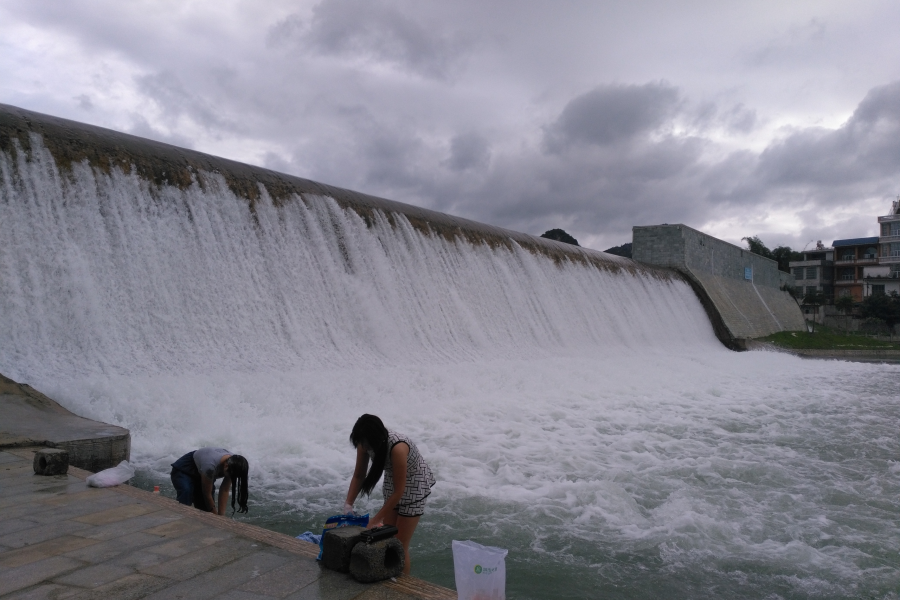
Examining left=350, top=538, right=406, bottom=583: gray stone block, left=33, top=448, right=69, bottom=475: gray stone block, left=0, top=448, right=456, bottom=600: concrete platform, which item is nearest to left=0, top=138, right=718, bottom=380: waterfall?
left=33, top=448, right=69, bottom=475: gray stone block

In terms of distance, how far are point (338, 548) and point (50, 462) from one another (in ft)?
9.00

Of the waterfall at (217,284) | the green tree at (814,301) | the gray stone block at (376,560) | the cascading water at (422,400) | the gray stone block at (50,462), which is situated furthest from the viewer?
the green tree at (814,301)

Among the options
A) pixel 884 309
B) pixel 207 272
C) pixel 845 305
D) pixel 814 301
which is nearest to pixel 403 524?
pixel 207 272

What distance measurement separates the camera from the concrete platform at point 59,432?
4996 millimetres

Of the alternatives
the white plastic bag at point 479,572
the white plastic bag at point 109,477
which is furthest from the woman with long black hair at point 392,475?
the white plastic bag at point 109,477

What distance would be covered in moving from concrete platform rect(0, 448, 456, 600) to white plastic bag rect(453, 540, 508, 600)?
12.6 inches

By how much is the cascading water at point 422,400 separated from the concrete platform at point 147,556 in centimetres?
120

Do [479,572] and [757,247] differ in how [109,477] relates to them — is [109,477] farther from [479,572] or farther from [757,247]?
[757,247]

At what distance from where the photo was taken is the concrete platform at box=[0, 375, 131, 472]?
500 centimetres

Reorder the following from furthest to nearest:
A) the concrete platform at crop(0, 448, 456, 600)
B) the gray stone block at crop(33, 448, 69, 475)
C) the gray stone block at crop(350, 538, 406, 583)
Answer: the gray stone block at crop(33, 448, 69, 475)
the gray stone block at crop(350, 538, 406, 583)
the concrete platform at crop(0, 448, 456, 600)

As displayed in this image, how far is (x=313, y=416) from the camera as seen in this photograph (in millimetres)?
7902

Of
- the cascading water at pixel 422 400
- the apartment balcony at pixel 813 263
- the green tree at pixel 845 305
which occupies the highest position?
the apartment balcony at pixel 813 263

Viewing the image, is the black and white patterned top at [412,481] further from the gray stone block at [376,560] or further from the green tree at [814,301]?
the green tree at [814,301]

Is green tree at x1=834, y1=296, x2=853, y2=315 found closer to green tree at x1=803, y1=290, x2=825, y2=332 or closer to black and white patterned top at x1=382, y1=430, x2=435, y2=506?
green tree at x1=803, y1=290, x2=825, y2=332
